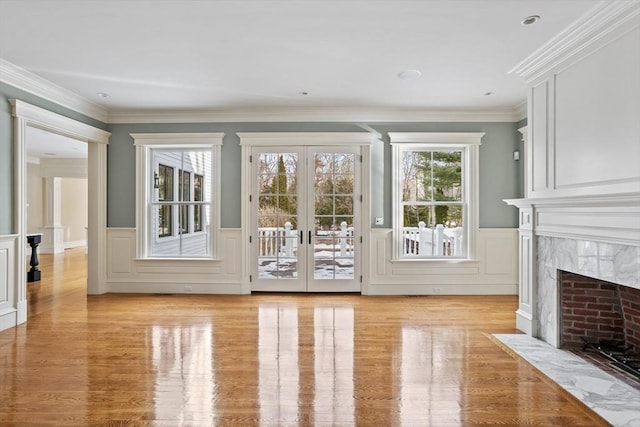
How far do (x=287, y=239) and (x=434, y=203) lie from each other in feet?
7.27

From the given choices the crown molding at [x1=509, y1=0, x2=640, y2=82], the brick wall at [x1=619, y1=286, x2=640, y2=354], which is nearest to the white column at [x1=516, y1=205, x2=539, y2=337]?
the brick wall at [x1=619, y1=286, x2=640, y2=354]

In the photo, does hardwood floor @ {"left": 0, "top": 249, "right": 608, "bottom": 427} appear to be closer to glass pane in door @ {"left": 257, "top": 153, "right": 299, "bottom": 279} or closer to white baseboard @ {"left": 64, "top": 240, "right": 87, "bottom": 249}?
glass pane in door @ {"left": 257, "top": 153, "right": 299, "bottom": 279}

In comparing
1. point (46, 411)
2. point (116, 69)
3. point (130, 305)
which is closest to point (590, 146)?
point (46, 411)

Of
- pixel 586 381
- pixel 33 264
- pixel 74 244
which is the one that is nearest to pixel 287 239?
pixel 586 381

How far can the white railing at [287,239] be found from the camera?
5.63 metres

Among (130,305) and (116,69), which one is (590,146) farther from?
(130,305)

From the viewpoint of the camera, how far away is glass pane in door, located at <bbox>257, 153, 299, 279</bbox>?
5.65 m

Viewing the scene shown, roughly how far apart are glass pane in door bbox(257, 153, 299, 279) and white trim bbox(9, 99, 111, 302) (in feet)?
7.51

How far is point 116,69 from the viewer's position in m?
4.05

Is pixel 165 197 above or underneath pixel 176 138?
underneath

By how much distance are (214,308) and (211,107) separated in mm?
2749

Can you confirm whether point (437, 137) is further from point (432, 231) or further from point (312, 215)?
point (312, 215)

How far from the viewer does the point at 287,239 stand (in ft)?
18.5

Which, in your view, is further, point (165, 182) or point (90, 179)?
point (165, 182)
